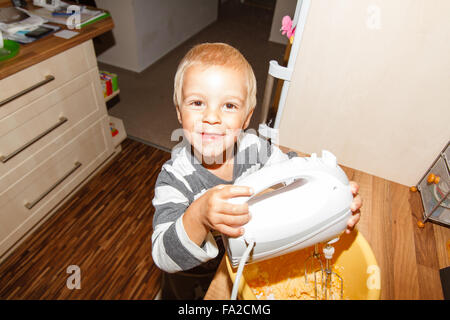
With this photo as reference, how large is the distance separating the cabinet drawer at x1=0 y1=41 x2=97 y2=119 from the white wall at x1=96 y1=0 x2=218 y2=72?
136 centimetres

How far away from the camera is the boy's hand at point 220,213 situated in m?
0.45

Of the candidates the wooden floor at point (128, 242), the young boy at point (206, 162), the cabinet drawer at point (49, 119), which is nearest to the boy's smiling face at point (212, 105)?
the young boy at point (206, 162)

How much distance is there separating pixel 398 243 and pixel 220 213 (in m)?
0.58

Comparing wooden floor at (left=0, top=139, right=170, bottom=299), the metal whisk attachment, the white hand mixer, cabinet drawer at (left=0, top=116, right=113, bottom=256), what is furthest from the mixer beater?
cabinet drawer at (left=0, top=116, right=113, bottom=256)

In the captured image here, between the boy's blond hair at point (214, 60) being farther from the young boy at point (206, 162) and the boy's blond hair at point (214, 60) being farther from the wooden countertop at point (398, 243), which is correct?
the wooden countertop at point (398, 243)

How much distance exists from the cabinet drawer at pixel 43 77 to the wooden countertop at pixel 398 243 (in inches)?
44.4

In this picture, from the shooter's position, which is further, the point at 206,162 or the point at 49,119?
the point at 49,119

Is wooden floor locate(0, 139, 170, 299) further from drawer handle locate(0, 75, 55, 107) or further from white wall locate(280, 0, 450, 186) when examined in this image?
white wall locate(280, 0, 450, 186)

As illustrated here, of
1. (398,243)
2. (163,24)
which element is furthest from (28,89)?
(163,24)

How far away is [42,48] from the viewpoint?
1192 millimetres

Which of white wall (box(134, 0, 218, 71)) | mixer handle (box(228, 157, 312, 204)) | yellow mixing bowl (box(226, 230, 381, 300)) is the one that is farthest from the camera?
white wall (box(134, 0, 218, 71))

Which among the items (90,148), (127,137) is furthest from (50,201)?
(127,137)

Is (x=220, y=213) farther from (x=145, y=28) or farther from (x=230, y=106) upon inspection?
(x=145, y=28)

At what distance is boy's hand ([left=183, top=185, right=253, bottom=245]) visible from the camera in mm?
454
